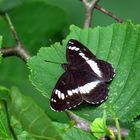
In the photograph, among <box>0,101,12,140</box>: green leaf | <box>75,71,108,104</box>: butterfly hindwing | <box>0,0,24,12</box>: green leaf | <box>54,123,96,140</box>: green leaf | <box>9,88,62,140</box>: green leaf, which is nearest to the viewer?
<box>9,88,62,140</box>: green leaf

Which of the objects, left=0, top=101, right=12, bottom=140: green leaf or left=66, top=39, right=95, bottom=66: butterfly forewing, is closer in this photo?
left=0, top=101, right=12, bottom=140: green leaf

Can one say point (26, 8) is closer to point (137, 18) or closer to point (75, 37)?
point (137, 18)

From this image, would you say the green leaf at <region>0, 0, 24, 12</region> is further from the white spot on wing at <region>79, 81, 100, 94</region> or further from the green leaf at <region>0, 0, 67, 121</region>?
the white spot on wing at <region>79, 81, 100, 94</region>

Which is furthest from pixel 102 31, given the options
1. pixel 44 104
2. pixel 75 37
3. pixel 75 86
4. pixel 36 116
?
pixel 36 116

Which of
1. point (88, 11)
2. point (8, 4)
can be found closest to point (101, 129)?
point (88, 11)

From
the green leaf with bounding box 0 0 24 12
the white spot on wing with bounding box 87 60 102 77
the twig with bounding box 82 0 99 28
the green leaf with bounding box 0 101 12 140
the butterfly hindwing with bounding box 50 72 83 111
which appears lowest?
the butterfly hindwing with bounding box 50 72 83 111

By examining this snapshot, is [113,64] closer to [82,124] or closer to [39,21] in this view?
[82,124]

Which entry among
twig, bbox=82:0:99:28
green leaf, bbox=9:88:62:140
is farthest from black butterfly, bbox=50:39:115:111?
green leaf, bbox=9:88:62:140
